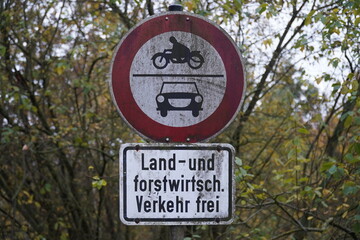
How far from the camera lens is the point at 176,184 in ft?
8.41

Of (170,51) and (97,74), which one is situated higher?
(97,74)

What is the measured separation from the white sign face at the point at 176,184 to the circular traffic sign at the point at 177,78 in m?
0.09

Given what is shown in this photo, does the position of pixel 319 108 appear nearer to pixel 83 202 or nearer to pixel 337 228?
pixel 337 228

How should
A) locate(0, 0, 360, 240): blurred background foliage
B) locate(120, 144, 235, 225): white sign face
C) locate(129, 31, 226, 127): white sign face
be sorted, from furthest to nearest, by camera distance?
locate(0, 0, 360, 240): blurred background foliage < locate(129, 31, 226, 127): white sign face < locate(120, 144, 235, 225): white sign face

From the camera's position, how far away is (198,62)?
8.82ft

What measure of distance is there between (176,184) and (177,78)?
46cm

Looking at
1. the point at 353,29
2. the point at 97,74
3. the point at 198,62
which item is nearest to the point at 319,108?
the point at 353,29

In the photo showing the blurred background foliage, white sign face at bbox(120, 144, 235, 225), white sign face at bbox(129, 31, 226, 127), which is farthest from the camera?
the blurred background foliage

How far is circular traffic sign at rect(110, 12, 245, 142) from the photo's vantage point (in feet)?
8.67

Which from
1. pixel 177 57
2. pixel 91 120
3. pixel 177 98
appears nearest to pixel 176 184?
pixel 177 98

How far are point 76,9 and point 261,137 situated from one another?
10.2ft

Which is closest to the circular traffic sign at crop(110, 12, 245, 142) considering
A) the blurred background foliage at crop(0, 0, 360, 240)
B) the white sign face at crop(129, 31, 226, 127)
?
the white sign face at crop(129, 31, 226, 127)

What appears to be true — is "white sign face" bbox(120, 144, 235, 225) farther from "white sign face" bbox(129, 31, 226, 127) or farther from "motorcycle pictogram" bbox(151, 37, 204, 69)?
"motorcycle pictogram" bbox(151, 37, 204, 69)

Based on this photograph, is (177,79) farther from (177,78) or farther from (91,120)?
(91,120)
